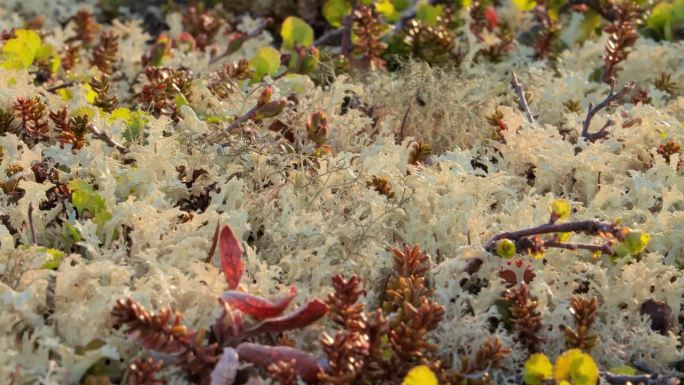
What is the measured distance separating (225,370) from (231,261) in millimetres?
240

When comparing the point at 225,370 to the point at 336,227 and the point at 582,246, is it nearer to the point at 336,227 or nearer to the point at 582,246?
the point at 336,227

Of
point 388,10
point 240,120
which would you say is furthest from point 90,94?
point 388,10

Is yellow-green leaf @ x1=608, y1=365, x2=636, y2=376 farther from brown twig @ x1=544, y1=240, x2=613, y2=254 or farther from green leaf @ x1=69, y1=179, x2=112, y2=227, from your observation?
green leaf @ x1=69, y1=179, x2=112, y2=227

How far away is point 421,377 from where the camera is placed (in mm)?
1507

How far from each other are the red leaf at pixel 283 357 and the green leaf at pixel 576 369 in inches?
17.1

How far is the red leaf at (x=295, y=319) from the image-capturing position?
5.35 feet

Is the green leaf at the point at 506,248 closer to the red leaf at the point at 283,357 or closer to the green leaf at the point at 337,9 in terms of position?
the red leaf at the point at 283,357

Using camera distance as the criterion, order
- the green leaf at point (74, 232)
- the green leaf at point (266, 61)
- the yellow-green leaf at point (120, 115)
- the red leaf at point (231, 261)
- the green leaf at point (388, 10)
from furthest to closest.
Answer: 1. the green leaf at point (388, 10)
2. the green leaf at point (266, 61)
3. the yellow-green leaf at point (120, 115)
4. the green leaf at point (74, 232)
5. the red leaf at point (231, 261)

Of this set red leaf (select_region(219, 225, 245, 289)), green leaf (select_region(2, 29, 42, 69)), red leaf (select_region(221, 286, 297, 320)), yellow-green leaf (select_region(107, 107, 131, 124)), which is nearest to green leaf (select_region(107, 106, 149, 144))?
yellow-green leaf (select_region(107, 107, 131, 124))

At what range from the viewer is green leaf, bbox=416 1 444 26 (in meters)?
3.54

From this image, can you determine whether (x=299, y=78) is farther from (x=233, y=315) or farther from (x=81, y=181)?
(x=233, y=315)

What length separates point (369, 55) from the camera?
10.8ft

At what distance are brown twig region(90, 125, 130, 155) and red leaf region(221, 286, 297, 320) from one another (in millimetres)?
799

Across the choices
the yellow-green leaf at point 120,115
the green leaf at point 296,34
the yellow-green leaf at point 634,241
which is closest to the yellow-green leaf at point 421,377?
the yellow-green leaf at point 634,241
